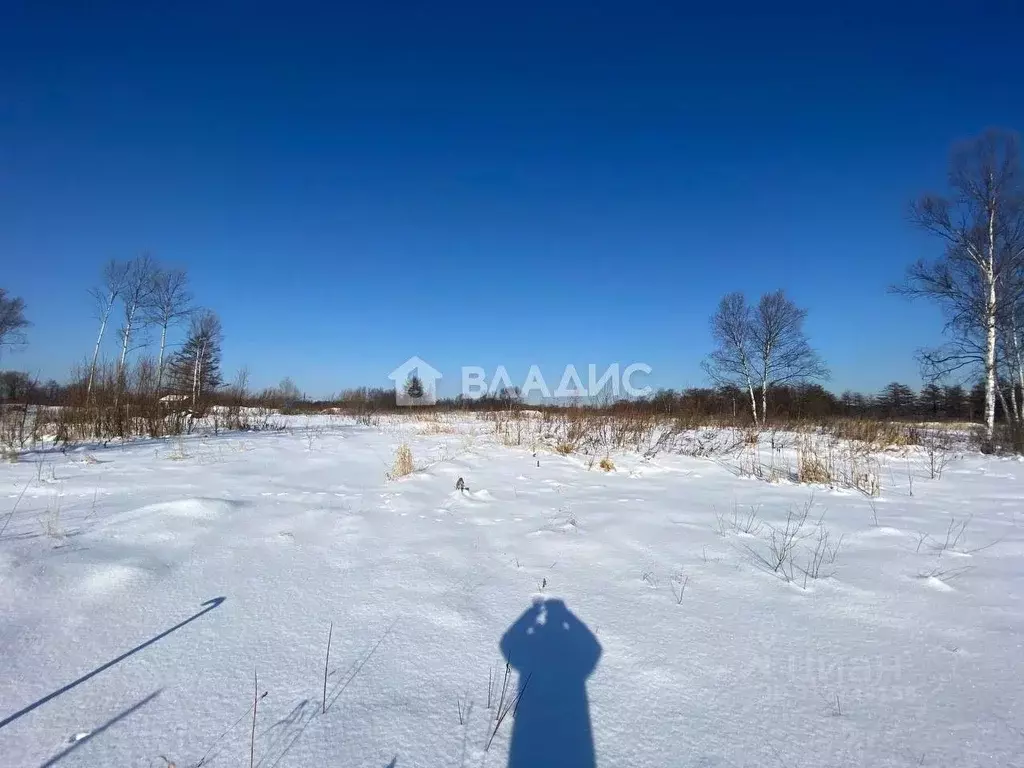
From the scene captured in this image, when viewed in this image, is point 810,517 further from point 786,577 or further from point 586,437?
point 586,437

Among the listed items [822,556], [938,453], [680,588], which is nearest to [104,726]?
[680,588]

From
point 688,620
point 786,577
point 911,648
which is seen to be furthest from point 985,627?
point 688,620

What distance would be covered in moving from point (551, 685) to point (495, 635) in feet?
1.16

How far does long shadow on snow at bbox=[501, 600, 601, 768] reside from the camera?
3.77 ft

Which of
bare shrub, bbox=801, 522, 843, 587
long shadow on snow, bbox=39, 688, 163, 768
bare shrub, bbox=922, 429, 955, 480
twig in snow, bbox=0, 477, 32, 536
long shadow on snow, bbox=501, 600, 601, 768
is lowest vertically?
long shadow on snow, bbox=501, 600, 601, 768

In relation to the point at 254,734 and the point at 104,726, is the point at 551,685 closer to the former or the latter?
the point at 254,734

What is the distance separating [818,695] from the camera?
137 centimetres

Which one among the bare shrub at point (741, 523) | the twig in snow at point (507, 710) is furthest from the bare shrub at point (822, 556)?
the twig in snow at point (507, 710)

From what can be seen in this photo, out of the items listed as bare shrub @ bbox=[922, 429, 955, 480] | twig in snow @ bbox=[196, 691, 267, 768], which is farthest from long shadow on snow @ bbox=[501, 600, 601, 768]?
bare shrub @ bbox=[922, 429, 955, 480]

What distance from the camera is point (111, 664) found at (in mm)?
1392

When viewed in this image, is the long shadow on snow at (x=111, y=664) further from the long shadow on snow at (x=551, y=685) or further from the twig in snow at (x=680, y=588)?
the twig in snow at (x=680, y=588)

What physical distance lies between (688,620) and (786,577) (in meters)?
0.77

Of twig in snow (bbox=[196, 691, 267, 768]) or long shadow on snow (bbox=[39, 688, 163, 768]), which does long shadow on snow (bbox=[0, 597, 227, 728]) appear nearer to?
long shadow on snow (bbox=[39, 688, 163, 768])

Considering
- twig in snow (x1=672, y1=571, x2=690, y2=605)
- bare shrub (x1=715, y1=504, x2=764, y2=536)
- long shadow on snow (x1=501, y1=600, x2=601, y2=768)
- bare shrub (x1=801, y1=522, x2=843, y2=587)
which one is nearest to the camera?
long shadow on snow (x1=501, y1=600, x2=601, y2=768)
